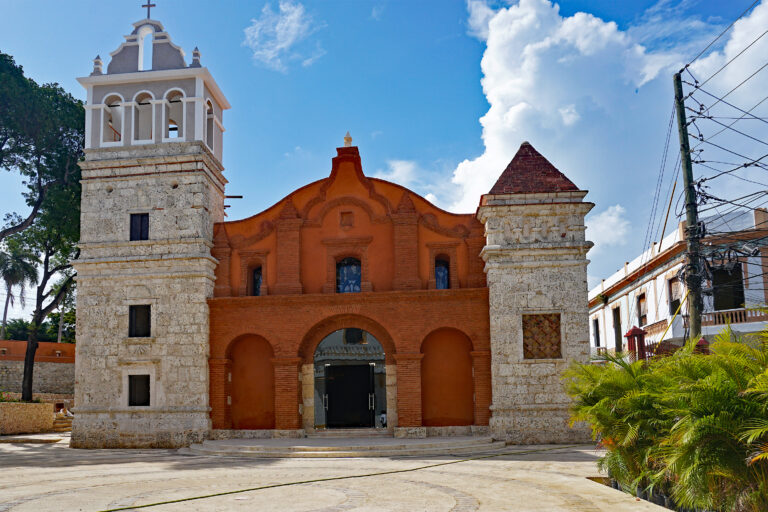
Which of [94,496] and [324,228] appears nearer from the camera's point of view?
[94,496]

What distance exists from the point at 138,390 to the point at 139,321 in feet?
6.71

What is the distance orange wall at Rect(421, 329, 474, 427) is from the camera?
20.6 metres

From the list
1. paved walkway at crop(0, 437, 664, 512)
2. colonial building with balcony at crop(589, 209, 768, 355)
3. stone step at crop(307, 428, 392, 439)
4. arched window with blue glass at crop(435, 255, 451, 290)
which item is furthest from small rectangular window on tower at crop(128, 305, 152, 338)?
colonial building with balcony at crop(589, 209, 768, 355)

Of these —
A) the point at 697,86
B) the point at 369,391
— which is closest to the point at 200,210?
the point at 369,391

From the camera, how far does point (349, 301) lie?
20.9 metres

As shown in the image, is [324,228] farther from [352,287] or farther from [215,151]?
[215,151]

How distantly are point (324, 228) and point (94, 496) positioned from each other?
12.2m

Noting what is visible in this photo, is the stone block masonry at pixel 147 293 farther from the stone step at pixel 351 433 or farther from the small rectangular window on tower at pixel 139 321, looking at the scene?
the stone step at pixel 351 433

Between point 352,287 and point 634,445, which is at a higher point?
point 352,287

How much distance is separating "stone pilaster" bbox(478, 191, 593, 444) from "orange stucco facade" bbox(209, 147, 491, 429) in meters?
0.63

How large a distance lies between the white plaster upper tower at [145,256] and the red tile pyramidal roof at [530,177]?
906 centimetres

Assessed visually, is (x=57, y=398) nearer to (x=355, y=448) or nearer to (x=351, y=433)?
(x=351, y=433)

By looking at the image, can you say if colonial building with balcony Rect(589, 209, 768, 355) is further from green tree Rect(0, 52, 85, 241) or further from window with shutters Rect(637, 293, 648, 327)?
green tree Rect(0, 52, 85, 241)

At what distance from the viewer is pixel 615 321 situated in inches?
1419
